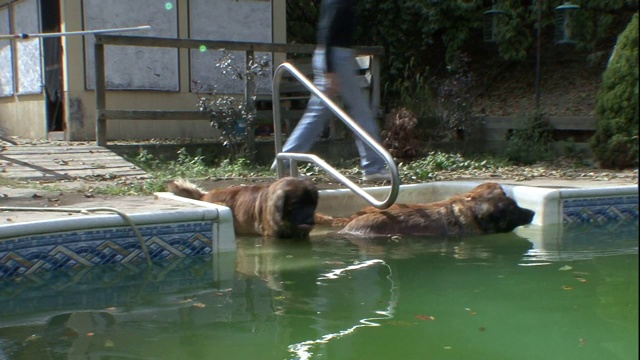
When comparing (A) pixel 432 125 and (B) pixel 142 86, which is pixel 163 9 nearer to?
(B) pixel 142 86

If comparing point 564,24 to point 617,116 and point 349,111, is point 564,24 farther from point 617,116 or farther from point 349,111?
point 349,111

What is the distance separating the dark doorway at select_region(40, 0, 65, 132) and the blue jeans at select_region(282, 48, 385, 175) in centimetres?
689

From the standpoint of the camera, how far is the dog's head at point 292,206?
5.12 m

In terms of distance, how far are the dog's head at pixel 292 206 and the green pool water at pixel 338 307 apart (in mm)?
298

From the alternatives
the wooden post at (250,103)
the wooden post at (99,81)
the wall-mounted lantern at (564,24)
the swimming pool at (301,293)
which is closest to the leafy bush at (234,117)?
the wooden post at (250,103)

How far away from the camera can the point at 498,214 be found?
539 centimetres

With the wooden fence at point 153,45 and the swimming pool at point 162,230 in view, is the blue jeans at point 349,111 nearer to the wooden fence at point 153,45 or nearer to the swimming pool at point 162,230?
the swimming pool at point 162,230

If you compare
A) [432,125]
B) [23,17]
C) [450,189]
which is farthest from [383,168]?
[23,17]

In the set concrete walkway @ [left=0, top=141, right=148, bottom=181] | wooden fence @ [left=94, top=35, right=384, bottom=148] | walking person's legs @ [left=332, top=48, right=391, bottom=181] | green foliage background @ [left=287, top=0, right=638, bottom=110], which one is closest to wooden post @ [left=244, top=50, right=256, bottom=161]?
wooden fence @ [left=94, top=35, right=384, bottom=148]

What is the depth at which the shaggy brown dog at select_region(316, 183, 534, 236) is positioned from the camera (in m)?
5.41

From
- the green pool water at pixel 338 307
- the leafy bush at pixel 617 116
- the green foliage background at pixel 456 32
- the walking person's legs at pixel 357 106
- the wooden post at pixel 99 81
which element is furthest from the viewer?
the green foliage background at pixel 456 32

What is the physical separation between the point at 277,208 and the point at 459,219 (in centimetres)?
143

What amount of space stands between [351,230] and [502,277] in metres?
1.69

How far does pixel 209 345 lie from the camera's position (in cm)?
288
